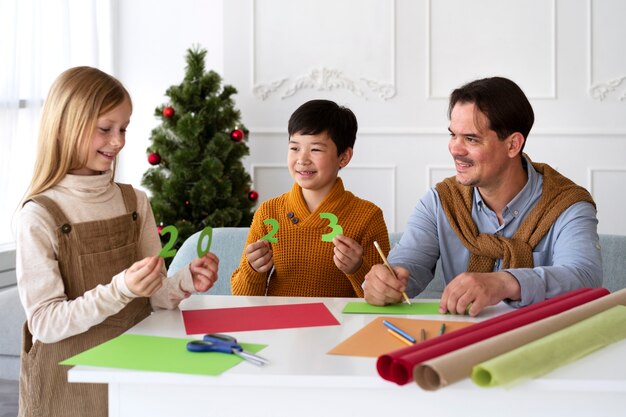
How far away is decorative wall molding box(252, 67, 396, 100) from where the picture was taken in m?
5.19

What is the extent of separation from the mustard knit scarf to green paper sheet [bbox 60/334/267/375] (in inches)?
37.7

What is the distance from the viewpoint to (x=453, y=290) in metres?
1.55

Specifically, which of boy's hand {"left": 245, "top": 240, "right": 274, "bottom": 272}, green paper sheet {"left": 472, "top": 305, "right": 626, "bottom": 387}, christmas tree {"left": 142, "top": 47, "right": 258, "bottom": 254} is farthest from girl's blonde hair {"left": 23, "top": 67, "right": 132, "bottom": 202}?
christmas tree {"left": 142, "top": 47, "right": 258, "bottom": 254}

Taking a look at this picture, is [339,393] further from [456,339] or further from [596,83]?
[596,83]

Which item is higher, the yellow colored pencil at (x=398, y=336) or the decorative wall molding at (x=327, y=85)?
the decorative wall molding at (x=327, y=85)

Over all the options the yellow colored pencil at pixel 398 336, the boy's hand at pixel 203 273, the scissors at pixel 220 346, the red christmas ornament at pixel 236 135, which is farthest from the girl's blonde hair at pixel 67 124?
the red christmas ornament at pixel 236 135

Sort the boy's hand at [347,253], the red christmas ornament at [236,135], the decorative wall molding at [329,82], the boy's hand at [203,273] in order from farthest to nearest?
the decorative wall molding at [329,82], the red christmas ornament at [236,135], the boy's hand at [347,253], the boy's hand at [203,273]

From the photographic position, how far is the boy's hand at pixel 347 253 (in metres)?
1.94

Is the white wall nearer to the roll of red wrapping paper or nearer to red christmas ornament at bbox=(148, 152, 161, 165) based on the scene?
red christmas ornament at bbox=(148, 152, 161, 165)

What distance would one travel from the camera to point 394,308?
5.36 ft

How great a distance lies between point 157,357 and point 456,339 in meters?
0.48

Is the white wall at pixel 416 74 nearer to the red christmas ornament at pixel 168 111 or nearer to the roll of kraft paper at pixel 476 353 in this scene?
the red christmas ornament at pixel 168 111

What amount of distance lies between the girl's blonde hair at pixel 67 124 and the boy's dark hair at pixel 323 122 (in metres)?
0.70

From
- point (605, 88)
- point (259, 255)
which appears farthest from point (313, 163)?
point (605, 88)
